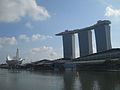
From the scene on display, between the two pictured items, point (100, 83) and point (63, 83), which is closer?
point (100, 83)

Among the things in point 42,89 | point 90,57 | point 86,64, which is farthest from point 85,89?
point 90,57

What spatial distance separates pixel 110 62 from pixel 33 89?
90.3 m

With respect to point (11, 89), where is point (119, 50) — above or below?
above

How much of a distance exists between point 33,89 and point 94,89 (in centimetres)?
922

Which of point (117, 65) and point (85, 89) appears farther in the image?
point (117, 65)

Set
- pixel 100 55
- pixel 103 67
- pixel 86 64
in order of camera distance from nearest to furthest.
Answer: pixel 103 67 < pixel 86 64 < pixel 100 55

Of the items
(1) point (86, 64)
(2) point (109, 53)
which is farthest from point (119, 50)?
(1) point (86, 64)

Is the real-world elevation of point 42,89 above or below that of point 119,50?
below

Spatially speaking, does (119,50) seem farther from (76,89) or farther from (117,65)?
(76,89)

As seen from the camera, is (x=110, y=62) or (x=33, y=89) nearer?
(x=33, y=89)

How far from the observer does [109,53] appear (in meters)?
168

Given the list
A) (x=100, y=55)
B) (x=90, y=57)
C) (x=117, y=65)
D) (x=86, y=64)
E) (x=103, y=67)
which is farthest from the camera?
(x=90, y=57)

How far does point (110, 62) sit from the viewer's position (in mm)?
126250

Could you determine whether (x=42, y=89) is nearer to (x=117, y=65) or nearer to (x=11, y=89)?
(x=11, y=89)
